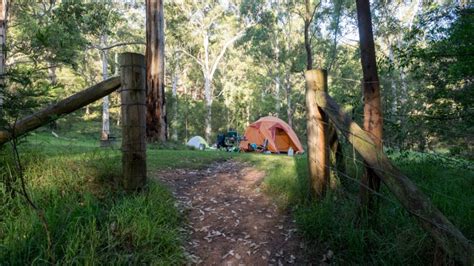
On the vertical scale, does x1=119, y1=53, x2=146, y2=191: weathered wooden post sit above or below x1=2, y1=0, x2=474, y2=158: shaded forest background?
below

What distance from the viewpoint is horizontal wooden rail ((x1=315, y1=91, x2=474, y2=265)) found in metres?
2.21

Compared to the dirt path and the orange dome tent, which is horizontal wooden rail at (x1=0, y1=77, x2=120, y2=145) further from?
the orange dome tent

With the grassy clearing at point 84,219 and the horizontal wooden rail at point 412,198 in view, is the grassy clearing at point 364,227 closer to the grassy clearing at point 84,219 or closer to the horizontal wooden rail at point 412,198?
the horizontal wooden rail at point 412,198

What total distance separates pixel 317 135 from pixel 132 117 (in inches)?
84.6

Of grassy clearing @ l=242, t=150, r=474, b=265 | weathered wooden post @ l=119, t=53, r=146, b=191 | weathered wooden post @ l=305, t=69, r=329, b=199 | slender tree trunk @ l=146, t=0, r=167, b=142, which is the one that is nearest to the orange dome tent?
slender tree trunk @ l=146, t=0, r=167, b=142

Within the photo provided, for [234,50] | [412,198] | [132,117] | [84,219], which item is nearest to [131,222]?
[84,219]

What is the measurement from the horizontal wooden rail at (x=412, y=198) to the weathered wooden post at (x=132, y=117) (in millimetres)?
2180

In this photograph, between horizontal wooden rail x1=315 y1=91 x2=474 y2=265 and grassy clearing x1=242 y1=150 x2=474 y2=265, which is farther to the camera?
grassy clearing x1=242 y1=150 x2=474 y2=265

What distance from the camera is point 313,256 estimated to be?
3.21 meters

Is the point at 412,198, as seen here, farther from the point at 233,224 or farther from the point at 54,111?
the point at 54,111

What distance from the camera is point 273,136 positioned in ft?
53.8

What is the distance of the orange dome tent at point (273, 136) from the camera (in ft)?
53.4

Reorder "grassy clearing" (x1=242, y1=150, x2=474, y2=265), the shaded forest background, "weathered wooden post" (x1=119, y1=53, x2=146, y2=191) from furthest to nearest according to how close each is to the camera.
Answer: the shaded forest background
"weathered wooden post" (x1=119, y1=53, x2=146, y2=191)
"grassy clearing" (x1=242, y1=150, x2=474, y2=265)

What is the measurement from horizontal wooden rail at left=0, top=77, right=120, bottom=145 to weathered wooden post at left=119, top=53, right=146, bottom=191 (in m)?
0.24
